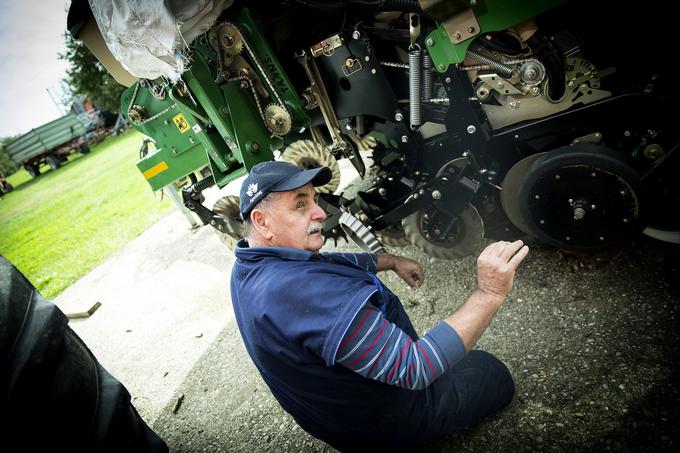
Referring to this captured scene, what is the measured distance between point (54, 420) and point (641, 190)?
297 centimetres

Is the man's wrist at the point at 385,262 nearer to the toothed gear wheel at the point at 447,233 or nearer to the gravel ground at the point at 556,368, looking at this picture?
the gravel ground at the point at 556,368

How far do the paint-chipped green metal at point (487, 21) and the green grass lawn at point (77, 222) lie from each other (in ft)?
21.8

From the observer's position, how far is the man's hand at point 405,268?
7.43ft

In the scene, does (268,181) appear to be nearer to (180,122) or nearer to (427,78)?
(427,78)

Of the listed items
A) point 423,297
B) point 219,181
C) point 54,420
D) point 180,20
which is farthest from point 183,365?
point 180,20

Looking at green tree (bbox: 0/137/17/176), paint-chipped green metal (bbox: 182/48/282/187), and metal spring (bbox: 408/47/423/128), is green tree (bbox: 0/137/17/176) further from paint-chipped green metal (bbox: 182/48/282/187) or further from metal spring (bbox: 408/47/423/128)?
metal spring (bbox: 408/47/423/128)

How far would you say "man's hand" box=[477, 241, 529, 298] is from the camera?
141 centimetres

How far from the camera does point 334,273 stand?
4.60 feet

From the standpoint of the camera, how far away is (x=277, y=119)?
9.37ft

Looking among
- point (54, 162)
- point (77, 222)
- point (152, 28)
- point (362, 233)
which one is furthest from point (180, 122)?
point (54, 162)

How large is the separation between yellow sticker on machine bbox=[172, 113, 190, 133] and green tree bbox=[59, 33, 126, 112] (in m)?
26.6

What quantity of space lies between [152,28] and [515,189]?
2.52 m

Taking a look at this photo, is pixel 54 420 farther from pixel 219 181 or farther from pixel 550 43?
pixel 550 43

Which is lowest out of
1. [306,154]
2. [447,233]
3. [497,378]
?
[497,378]
